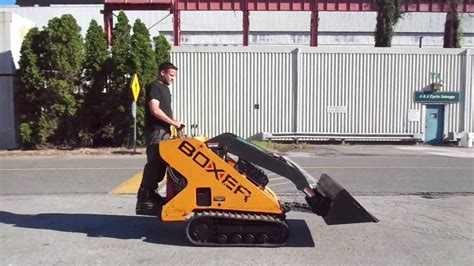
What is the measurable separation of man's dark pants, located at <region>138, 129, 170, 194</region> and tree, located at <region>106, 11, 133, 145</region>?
45.2 feet

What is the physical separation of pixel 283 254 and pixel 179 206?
1274 millimetres

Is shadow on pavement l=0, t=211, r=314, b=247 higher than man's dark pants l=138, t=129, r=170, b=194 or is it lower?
lower

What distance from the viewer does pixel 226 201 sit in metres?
5.69

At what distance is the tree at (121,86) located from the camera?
19766 millimetres

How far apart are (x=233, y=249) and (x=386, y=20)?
2554 cm

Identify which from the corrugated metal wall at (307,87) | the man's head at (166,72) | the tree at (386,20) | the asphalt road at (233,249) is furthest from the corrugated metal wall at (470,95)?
the man's head at (166,72)

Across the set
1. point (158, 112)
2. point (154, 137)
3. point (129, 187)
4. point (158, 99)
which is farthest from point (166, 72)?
point (129, 187)

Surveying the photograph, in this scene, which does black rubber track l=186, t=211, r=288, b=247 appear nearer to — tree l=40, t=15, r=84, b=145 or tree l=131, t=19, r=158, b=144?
tree l=131, t=19, r=158, b=144

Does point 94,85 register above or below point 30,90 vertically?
above

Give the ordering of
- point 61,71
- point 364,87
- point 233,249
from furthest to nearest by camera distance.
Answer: point 364,87 → point 61,71 → point 233,249

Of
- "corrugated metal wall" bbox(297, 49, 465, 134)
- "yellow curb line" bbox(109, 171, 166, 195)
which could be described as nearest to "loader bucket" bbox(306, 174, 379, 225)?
"yellow curb line" bbox(109, 171, 166, 195)

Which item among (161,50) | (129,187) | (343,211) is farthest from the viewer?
(161,50)

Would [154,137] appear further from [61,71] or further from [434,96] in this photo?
[434,96]

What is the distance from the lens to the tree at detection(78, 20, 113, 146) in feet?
66.3
